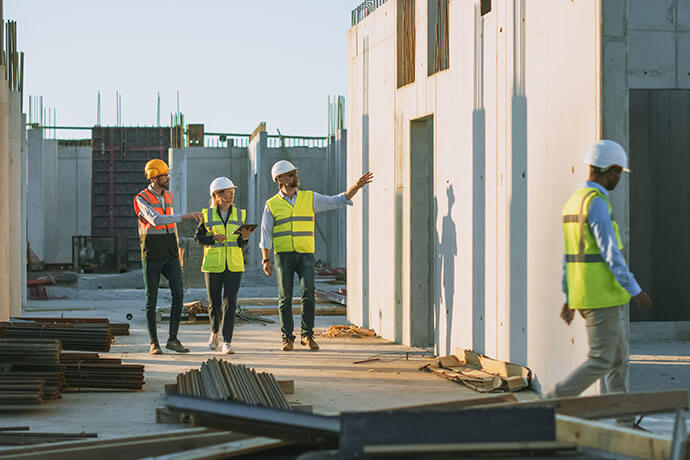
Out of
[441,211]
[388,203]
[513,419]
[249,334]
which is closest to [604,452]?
[513,419]

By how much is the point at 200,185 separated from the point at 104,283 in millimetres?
7697

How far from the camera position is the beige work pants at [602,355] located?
229 inches

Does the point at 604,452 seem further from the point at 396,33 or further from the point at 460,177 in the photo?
the point at 396,33

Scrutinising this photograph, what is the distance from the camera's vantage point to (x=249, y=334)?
12.5 metres

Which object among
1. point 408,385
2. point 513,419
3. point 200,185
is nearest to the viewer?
point 513,419

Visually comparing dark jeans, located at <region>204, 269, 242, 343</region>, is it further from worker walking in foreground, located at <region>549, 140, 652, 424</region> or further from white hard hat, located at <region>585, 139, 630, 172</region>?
white hard hat, located at <region>585, 139, 630, 172</region>

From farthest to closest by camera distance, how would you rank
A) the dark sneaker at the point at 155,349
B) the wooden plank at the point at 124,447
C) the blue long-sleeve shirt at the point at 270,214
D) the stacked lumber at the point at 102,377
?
1. the blue long-sleeve shirt at the point at 270,214
2. the dark sneaker at the point at 155,349
3. the stacked lumber at the point at 102,377
4. the wooden plank at the point at 124,447

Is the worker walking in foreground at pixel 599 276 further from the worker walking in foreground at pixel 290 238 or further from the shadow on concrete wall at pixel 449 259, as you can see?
the worker walking in foreground at pixel 290 238

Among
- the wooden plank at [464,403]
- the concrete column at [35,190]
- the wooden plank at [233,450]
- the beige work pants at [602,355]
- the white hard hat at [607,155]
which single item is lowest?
the wooden plank at [233,450]

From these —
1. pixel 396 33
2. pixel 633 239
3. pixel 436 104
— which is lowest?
pixel 633 239

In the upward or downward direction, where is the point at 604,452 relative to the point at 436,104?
downward

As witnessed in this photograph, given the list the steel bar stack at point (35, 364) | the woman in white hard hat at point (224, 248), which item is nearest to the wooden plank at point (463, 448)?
the steel bar stack at point (35, 364)

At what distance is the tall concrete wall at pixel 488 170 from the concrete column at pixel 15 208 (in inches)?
228

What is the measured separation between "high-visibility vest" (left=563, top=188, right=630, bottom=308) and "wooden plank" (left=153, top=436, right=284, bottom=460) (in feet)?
7.73
